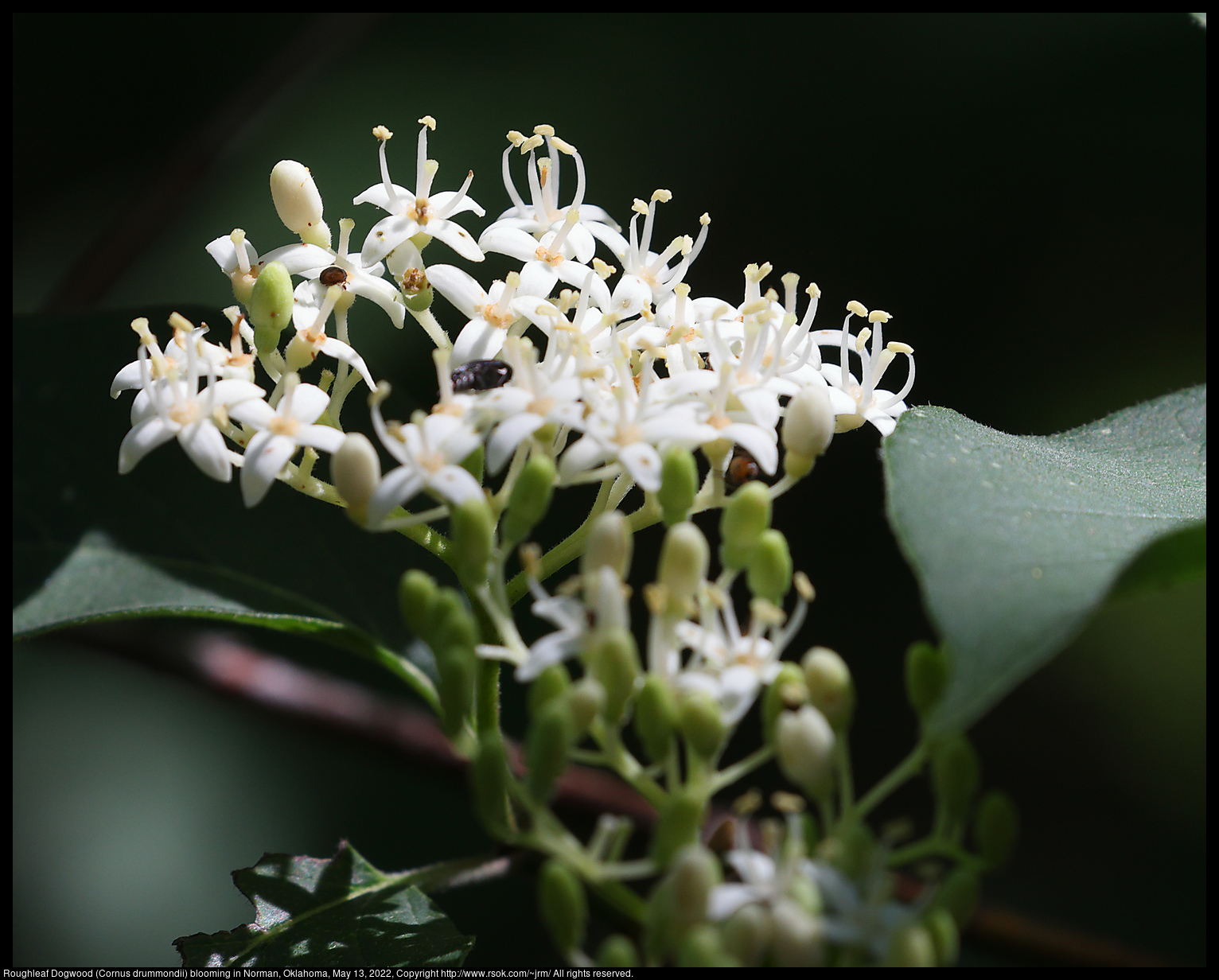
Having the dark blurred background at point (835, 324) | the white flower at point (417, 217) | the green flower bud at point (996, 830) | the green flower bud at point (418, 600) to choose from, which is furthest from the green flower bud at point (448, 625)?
the dark blurred background at point (835, 324)

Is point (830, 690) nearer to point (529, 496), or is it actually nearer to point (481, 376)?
point (529, 496)

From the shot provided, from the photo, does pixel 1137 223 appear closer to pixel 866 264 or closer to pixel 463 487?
pixel 866 264

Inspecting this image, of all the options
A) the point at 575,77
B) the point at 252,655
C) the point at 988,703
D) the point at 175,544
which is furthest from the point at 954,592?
the point at 575,77

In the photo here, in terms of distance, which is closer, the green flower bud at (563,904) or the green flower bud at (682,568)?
the green flower bud at (563,904)

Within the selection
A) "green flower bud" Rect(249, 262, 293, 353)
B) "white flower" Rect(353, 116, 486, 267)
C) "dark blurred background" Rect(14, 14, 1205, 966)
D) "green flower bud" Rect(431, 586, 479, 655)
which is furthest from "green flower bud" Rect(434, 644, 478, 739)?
"dark blurred background" Rect(14, 14, 1205, 966)

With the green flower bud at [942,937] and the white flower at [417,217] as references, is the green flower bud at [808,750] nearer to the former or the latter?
the green flower bud at [942,937]

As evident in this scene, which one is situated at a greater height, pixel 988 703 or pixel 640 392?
pixel 640 392

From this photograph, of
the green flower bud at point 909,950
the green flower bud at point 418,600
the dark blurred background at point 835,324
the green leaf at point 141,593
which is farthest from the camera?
the dark blurred background at point 835,324

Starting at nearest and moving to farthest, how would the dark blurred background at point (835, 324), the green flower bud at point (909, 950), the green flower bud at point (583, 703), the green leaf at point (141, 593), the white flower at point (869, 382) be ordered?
the green flower bud at point (909, 950) → the green flower bud at point (583, 703) → the white flower at point (869, 382) → the green leaf at point (141, 593) → the dark blurred background at point (835, 324)
